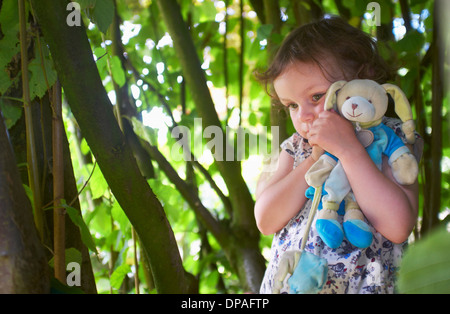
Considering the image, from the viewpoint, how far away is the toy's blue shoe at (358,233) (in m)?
0.64

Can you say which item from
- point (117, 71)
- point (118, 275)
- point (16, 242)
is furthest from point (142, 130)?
point (16, 242)

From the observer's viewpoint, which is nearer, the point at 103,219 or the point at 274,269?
the point at 274,269

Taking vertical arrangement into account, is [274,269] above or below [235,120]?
below

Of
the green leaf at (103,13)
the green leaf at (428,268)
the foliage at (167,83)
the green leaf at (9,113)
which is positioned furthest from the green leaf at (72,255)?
the green leaf at (428,268)

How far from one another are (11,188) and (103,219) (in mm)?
861

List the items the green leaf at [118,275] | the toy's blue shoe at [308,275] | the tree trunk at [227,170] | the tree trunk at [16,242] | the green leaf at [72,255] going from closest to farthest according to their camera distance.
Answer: the tree trunk at [16,242], the toy's blue shoe at [308,275], the green leaf at [72,255], the green leaf at [118,275], the tree trunk at [227,170]

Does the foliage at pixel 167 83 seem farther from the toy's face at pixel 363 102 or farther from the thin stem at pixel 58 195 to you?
the toy's face at pixel 363 102

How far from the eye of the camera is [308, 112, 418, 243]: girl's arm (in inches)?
25.5


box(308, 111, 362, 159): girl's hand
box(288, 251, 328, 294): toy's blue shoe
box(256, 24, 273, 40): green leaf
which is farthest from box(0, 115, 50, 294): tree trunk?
box(256, 24, 273, 40): green leaf

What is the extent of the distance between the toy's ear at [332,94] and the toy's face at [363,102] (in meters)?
0.01

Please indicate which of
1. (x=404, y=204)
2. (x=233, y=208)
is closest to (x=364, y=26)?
(x=233, y=208)
